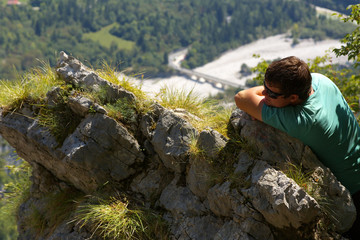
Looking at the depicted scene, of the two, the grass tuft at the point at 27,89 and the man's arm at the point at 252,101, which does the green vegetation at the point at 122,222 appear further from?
the grass tuft at the point at 27,89

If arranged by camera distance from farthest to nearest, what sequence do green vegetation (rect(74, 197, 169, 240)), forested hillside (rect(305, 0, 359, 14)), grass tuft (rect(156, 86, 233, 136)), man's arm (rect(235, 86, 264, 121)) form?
forested hillside (rect(305, 0, 359, 14))
grass tuft (rect(156, 86, 233, 136))
green vegetation (rect(74, 197, 169, 240))
man's arm (rect(235, 86, 264, 121))

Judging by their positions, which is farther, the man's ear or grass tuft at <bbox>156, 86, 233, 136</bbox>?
grass tuft at <bbox>156, 86, 233, 136</bbox>

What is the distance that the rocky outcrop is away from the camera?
476 cm

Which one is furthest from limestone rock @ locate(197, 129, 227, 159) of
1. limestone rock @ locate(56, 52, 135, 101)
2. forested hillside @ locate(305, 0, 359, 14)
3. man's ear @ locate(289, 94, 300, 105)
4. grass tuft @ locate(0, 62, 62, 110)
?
forested hillside @ locate(305, 0, 359, 14)

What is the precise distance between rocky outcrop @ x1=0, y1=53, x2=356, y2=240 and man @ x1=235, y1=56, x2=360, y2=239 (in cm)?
22

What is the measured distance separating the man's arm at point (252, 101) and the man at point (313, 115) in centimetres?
1

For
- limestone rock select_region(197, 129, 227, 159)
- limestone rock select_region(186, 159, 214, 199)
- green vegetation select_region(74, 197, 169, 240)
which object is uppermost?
limestone rock select_region(197, 129, 227, 159)

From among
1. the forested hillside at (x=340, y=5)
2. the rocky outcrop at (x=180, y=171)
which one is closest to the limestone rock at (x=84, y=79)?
the rocky outcrop at (x=180, y=171)

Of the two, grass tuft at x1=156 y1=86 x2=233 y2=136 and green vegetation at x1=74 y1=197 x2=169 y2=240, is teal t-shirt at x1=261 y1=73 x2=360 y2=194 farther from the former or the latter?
Result: green vegetation at x1=74 y1=197 x2=169 y2=240

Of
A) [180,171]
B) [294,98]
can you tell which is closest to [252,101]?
[294,98]

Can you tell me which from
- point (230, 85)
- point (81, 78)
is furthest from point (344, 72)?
point (230, 85)

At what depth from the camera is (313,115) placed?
178 inches

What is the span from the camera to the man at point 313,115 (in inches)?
173

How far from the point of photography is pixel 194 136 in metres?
6.02
